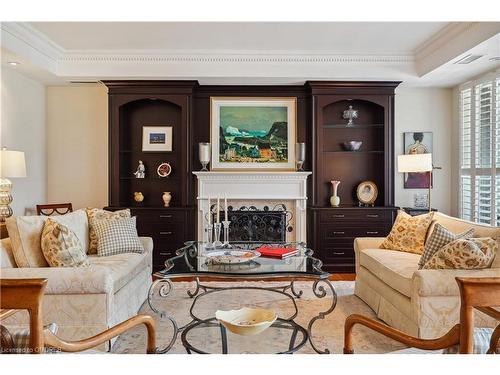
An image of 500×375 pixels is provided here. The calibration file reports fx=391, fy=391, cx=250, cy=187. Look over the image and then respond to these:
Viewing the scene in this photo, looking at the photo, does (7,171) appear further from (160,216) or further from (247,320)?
(247,320)

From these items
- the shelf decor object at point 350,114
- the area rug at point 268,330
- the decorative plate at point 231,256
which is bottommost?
the area rug at point 268,330

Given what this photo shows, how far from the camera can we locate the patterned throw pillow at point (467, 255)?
8.73 ft

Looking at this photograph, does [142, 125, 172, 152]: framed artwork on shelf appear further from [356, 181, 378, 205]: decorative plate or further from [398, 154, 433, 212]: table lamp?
[398, 154, 433, 212]: table lamp

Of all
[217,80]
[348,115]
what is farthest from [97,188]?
[348,115]

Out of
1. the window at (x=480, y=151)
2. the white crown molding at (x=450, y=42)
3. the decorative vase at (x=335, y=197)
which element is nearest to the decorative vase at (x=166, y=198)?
the decorative vase at (x=335, y=197)

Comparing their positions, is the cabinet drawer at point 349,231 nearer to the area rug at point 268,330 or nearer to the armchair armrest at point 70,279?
the area rug at point 268,330

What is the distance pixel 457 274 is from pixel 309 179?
2.82 metres

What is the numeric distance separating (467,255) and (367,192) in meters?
2.81

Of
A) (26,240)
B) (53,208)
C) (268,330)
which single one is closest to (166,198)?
(53,208)

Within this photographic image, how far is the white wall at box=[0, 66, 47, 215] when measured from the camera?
14.8 ft

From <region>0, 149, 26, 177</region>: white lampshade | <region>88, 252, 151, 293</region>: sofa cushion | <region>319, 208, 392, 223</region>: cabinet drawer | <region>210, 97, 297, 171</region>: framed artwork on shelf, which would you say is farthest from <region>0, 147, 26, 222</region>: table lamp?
<region>319, 208, 392, 223</region>: cabinet drawer

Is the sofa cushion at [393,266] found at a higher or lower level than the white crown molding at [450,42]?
lower

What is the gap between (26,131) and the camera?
4930 millimetres

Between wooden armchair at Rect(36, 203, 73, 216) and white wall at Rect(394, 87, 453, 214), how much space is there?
4.51 metres
